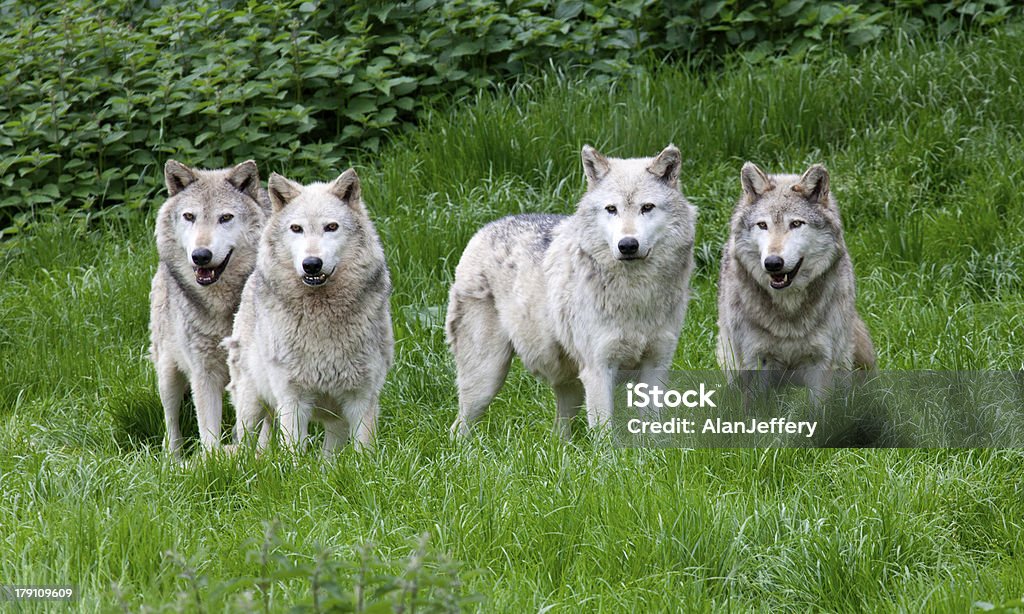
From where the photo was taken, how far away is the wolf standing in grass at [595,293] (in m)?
5.81

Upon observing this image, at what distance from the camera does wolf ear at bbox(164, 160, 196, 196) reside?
635cm

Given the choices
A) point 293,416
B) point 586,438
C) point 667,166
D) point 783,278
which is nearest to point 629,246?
point 667,166

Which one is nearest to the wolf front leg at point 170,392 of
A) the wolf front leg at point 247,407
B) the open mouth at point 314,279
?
the wolf front leg at point 247,407

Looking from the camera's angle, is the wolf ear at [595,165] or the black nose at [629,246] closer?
the black nose at [629,246]

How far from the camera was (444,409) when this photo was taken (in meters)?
6.66

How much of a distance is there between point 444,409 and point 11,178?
489 centimetres

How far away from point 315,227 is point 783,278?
2432 mm

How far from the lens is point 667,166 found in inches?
232

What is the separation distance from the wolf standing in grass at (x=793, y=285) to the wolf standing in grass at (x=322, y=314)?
1.96 metres

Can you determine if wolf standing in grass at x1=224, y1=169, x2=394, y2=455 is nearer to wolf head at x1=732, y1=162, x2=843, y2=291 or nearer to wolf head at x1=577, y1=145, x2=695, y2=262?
wolf head at x1=577, y1=145, x2=695, y2=262

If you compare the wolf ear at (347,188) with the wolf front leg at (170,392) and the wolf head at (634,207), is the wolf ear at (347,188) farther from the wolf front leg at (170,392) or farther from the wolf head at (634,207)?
the wolf front leg at (170,392)

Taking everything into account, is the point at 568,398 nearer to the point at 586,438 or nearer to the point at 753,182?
the point at 586,438

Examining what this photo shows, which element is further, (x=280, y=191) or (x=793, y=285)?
(x=793, y=285)

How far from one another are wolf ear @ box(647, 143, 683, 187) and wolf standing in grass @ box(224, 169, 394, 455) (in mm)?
1518
